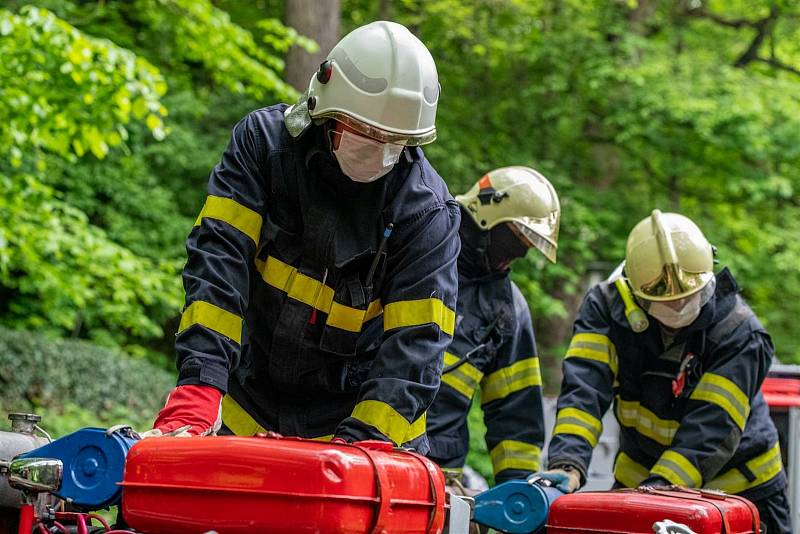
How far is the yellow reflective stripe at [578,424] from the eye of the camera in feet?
17.3

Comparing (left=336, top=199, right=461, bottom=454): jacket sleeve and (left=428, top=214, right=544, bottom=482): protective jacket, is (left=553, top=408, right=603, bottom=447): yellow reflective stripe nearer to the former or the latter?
(left=428, top=214, right=544, bottom=482): protective jacket

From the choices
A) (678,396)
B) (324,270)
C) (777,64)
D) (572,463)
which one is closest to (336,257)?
(324,270)

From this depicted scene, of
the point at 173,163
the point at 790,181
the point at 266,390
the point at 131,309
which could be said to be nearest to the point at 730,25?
the point at 790,181

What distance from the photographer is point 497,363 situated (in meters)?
5.61

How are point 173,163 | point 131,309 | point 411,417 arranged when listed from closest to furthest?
point 411,417
point 131,309
point 173,163

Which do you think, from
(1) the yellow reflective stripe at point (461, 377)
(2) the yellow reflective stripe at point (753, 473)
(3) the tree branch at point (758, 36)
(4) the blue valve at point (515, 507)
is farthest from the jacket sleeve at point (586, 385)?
(3) the tree branch at point (758, 36)

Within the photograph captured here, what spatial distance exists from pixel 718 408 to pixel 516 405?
956 mm

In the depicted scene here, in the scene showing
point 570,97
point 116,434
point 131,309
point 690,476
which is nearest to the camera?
point 116,434

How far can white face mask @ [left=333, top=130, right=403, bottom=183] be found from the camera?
3330mm

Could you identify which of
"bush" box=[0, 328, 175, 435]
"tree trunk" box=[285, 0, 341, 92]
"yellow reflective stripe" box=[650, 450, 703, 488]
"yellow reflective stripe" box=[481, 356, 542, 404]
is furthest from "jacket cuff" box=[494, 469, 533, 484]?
"tree trunk" box=[285, 0, 341, 92]

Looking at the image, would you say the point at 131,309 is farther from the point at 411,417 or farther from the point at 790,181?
the point at 790,181

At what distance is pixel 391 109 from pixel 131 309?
7.02 meters

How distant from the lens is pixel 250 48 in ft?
33.2

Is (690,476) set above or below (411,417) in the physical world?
below
